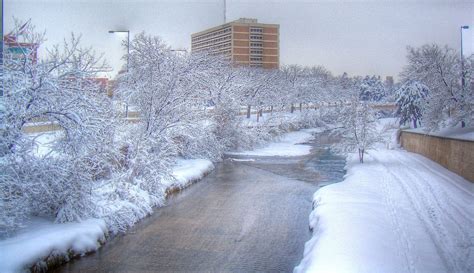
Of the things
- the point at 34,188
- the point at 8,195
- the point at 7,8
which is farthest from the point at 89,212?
the point at 7,8

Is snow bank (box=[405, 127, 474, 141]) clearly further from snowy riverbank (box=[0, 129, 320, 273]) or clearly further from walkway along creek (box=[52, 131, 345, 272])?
snowy riverbank (box=[0, 129, 320, 273])

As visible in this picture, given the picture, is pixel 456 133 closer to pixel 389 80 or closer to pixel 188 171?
pixel 389 80

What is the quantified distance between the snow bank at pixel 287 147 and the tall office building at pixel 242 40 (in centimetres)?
481

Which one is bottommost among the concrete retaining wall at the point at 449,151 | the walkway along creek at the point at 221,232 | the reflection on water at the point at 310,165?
the walkway along creek at the point at 221,232

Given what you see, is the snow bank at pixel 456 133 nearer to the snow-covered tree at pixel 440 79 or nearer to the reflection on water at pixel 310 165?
the snow-covered tree at pixel 440 79

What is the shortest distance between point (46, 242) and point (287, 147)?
2081 cm

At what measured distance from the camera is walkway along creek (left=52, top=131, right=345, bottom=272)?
24.3ft

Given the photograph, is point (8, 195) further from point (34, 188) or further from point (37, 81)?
point (37, 81)

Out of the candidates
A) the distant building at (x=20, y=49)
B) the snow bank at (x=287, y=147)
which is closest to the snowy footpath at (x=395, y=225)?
the distant building at (x=20, y=49)

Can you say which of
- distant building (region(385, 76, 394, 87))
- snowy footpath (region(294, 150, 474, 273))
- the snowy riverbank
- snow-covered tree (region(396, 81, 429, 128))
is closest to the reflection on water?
snowy footpath (region(294, 150, 474, 273))

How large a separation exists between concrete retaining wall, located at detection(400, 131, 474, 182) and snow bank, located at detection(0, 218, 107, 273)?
27.3 feet

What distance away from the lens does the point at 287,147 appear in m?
27.3

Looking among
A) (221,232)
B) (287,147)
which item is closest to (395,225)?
(221,232)

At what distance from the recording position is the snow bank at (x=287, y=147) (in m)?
24.8
